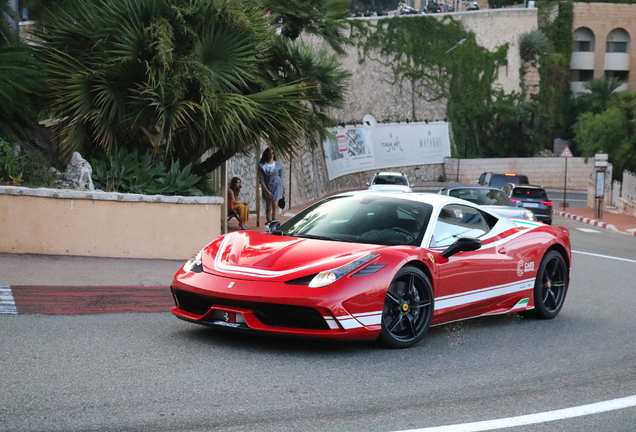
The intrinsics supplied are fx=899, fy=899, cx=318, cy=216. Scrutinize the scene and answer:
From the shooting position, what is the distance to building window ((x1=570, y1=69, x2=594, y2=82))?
81438 mm

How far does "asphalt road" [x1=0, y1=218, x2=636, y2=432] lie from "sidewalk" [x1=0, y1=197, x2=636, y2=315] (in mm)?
548

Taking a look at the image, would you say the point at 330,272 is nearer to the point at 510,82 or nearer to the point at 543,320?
the point at 543,320

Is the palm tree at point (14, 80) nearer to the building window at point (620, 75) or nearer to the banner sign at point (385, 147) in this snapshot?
the banner sign at point (385, 147)

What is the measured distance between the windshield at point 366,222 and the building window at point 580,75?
254 feet

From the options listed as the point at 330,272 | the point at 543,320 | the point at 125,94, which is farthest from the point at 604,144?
the point at 330,272

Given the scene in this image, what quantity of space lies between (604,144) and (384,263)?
39.6 m

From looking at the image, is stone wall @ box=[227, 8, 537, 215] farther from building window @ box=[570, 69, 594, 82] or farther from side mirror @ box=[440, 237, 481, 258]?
side mirror @ box=[440, 237, 481, 258]

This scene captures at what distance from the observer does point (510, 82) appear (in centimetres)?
7288

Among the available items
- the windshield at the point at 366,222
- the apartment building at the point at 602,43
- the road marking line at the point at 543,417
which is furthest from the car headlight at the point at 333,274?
the apartment building at the point at 602,43

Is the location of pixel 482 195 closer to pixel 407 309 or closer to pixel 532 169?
pixel 407 309

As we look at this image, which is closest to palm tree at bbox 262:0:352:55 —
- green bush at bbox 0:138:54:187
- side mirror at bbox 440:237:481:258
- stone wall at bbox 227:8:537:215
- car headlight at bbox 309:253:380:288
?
green bush at bbox 0:138:54:187

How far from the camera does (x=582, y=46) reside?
270 ft

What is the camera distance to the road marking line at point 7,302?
7.90 meters

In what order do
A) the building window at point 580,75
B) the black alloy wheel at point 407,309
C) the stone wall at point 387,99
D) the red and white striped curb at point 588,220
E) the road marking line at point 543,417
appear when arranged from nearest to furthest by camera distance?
1. the road marking line at point 543,417
2. the black alloy wheel at point 407,309
3. the red and white striped curb at point 588,220
4. the stone wall at point 387,99
5. the building window at point 580,75
